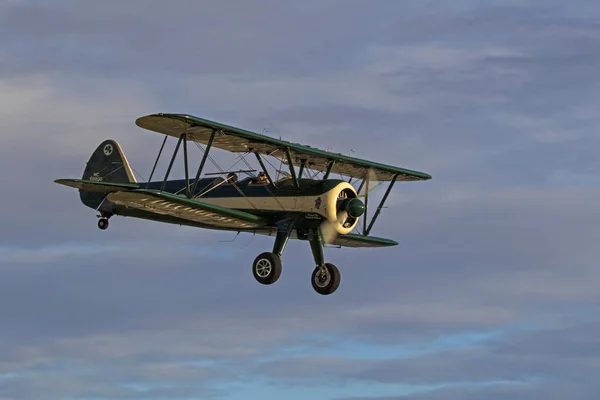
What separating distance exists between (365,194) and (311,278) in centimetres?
372

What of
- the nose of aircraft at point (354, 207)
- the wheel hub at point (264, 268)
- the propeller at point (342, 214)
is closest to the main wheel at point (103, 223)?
the wheel hub at point (264, 268)

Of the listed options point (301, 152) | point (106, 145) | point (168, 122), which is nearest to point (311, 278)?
point (301, 152)

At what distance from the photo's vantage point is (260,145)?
32.1 metres

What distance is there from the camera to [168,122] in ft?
98.6

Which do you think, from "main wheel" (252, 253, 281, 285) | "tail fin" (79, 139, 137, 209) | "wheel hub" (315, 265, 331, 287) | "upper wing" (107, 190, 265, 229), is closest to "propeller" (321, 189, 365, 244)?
"wheel hub" (315, 265, 331, 287)

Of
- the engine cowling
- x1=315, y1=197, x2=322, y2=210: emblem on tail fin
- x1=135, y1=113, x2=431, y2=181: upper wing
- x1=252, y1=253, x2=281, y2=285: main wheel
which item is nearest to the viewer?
x1=135, y1=113, x2=431, y2=181: upper wing

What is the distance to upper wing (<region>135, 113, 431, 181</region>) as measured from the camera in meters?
30.1

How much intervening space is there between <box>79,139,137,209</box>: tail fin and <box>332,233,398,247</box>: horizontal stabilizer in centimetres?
653

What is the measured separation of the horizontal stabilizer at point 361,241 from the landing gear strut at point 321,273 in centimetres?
290

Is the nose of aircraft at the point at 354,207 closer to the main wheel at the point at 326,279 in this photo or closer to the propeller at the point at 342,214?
the propeller at the point at 342,214

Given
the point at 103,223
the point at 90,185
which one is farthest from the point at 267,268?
the point at 103,223

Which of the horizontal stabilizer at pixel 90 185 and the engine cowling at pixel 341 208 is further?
the engine cowling at pixel 341 208

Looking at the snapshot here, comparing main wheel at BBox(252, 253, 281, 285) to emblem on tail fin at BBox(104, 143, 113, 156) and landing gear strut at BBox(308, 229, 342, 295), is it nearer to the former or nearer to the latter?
landing gear strut at BBox(308, 229, 342, 295)

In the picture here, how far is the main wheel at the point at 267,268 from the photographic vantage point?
30734mm
